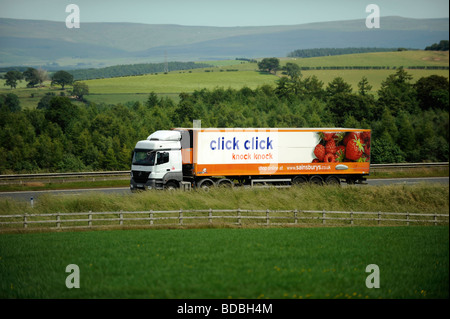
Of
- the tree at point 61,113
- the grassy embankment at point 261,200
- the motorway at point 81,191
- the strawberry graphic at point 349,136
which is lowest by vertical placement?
the motorway at point 81,191

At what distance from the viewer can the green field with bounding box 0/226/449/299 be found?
13609 millimetres

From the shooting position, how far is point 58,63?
17450 cm

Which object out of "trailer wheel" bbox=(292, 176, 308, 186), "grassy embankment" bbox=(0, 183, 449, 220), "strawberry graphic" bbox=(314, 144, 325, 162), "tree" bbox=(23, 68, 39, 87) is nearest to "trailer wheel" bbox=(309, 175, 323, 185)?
"trailer wheel" bbox=(292, 176, 308, 186)

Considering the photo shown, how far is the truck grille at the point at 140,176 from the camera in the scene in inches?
1329

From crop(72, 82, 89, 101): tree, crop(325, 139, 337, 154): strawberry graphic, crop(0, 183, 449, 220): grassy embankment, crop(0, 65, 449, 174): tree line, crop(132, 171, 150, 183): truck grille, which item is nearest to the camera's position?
crop(0, 183, 449, 220): grassy embankment

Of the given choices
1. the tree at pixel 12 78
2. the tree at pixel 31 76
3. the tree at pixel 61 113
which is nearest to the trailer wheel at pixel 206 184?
the tree at pixel 61 113

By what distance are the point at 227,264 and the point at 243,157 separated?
60.3ft

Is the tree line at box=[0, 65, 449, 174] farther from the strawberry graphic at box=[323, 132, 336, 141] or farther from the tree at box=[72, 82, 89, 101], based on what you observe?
the tree at box=[72, 82, 89, 101]

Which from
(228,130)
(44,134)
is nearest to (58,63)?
(44,134)

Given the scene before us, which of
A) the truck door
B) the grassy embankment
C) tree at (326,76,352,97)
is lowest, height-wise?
the grassy embankment

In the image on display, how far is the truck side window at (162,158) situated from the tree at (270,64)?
138m

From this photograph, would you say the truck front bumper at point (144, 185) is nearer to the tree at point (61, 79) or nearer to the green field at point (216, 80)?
the green field at point (216, 80)
